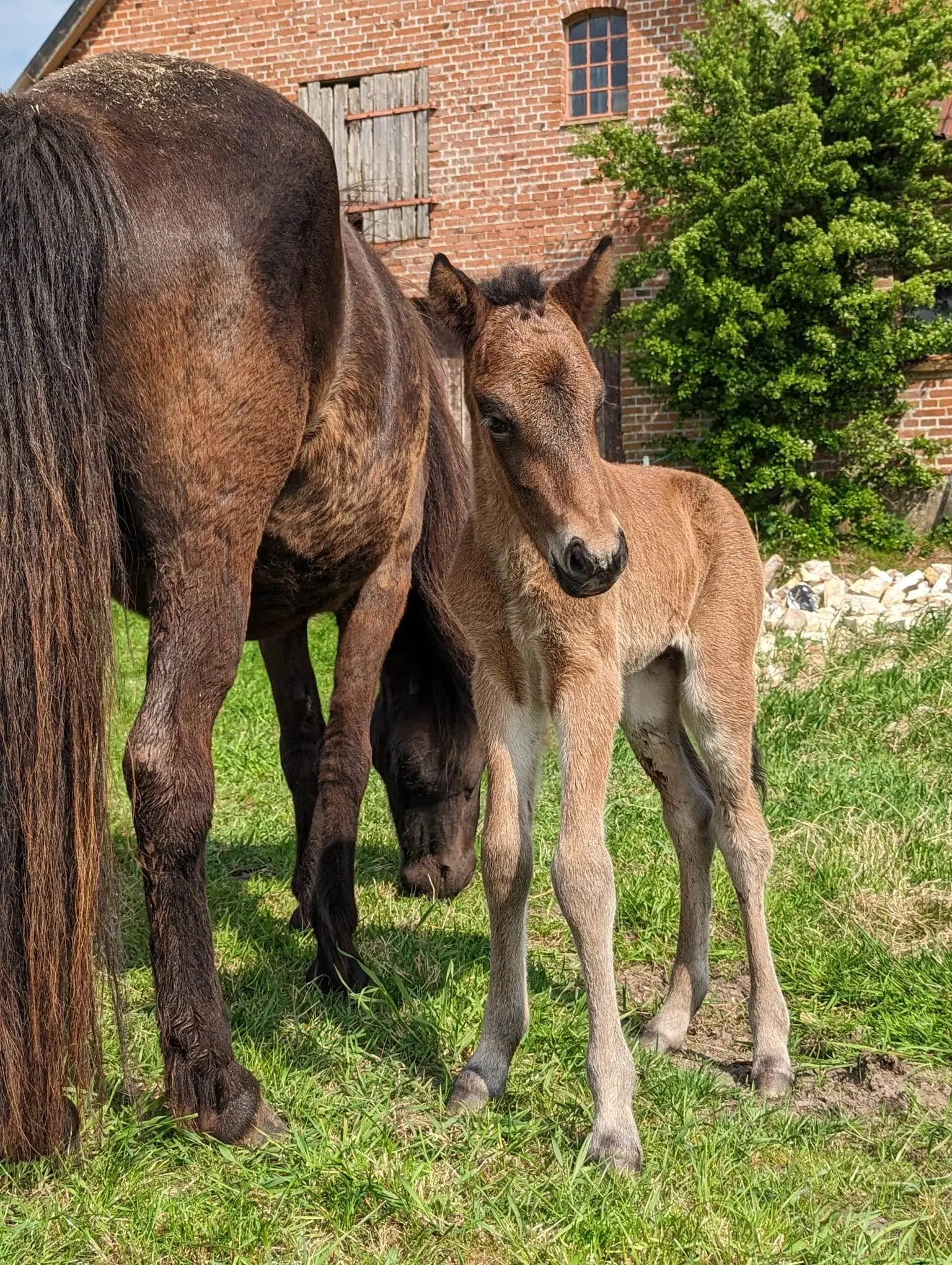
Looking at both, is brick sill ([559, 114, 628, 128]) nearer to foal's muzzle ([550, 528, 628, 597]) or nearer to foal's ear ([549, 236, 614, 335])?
A: foal's ear ([549, 236, 614, 335])

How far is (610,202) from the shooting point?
14.5 meters

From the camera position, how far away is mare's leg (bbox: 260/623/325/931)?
15.6 feet

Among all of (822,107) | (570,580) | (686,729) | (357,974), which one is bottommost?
(357,974)

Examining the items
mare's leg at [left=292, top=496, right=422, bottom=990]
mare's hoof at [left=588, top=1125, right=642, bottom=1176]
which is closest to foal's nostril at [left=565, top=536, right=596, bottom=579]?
mare's hoof at [left=588, top=1125, right=642, bottom=1176]

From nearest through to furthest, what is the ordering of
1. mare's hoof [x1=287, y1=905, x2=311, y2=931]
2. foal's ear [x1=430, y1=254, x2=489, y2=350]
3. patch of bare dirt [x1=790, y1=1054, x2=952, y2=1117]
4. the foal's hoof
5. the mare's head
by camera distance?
1. foal's ear [x1=430, y1=254, x2=489, y2=350]
2. patch of bare dirt [x1=790, y1=1054, x2=952, y2=1117]
3. the foal's hoof
4. mare's hoof [x1=287, y1=905, x2=311, y2=931]
5. the mare's head

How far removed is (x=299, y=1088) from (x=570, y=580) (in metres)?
1.53

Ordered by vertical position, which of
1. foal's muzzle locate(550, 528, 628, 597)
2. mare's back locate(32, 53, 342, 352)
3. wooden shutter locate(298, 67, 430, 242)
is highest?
wooden shutter locate(298, 67, 430, 242)

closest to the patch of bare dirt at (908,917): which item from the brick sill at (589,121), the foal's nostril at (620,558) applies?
the foal's nostril at (620,558)

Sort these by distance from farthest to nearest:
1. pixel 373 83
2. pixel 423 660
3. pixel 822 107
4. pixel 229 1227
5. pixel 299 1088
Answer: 1. pixel 373 83
2. pixel 822 107
3. pixel 423 660
4. pixel 299 1088
5. pixel 229 1227

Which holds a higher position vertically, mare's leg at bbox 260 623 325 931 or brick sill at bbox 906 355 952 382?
brick sill at bbox 906 355 952 382

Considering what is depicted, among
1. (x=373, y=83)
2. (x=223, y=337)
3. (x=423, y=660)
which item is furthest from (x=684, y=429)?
(x=223, y=337)

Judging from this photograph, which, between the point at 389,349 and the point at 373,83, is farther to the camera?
the point at 373,83

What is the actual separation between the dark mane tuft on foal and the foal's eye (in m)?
0.31

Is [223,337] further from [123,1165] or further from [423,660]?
[423,660]
